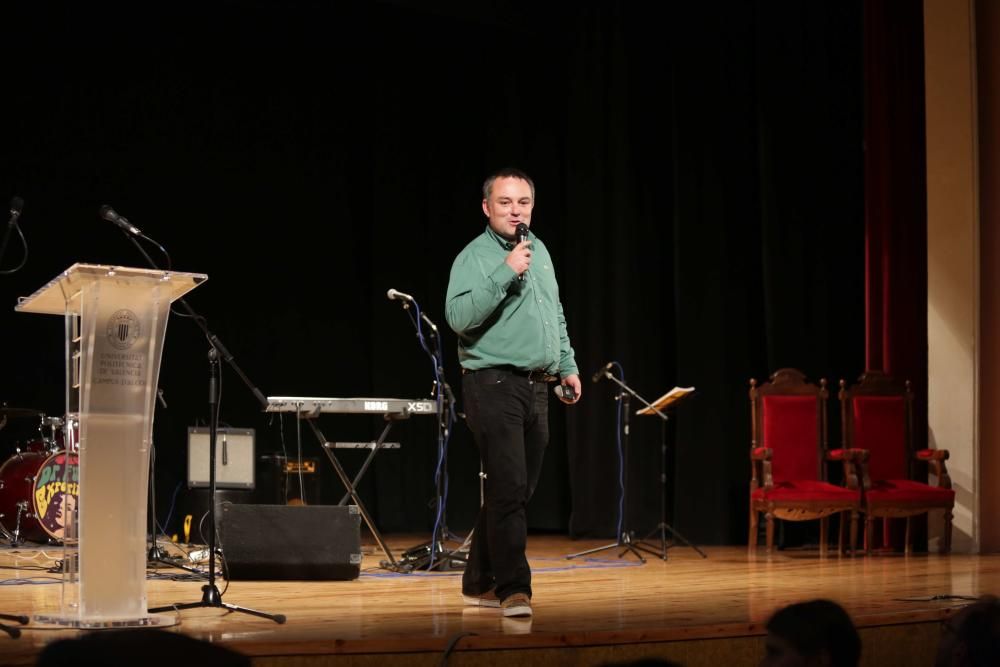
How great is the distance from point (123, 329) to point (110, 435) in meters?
0.30

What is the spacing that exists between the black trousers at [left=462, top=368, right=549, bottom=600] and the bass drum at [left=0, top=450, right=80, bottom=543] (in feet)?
12.4

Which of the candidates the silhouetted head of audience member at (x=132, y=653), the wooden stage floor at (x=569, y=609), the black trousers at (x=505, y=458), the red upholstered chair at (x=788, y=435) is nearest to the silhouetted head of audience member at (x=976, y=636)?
the silhouetted head of audience member at (x=132, y=653)

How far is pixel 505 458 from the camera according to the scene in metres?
4.05

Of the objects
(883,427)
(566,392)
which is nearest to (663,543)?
(883,427)

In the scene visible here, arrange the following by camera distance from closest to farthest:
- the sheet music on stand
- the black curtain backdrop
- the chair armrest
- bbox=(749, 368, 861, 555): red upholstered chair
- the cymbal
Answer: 1. the sheet music on stand
2. the cymbal
3. the chair armrest
4. bbox=(749, 368, 861, 555): red upholstered chair
5. the black curtain backdrop

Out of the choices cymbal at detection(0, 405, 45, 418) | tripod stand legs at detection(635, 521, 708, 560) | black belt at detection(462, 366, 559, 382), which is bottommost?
tripod stand legs at detection(635, 521, 708, 560)

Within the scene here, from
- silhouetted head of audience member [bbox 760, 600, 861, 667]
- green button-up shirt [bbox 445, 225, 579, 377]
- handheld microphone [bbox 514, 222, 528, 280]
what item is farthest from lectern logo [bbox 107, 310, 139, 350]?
silhouetted head of audience member [bbox 760, 600, 861, 667]

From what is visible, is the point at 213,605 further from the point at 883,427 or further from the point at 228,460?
the point at 883,427

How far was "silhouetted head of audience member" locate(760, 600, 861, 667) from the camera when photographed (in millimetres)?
2039

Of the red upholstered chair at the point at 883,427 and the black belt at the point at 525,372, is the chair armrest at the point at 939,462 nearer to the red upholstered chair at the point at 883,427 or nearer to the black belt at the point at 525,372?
the red upholstered chair at the point at 883,427

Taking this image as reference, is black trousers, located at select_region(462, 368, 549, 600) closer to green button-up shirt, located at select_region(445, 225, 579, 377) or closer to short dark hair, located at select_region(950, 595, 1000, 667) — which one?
green button-up shirt, located at select_region(445, 225, 579, 377)

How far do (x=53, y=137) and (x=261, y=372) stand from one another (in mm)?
2148

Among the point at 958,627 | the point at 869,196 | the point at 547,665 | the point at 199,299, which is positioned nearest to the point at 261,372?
the point at 199,299

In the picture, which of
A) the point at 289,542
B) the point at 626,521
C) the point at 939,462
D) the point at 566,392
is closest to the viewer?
the point at 566,392
